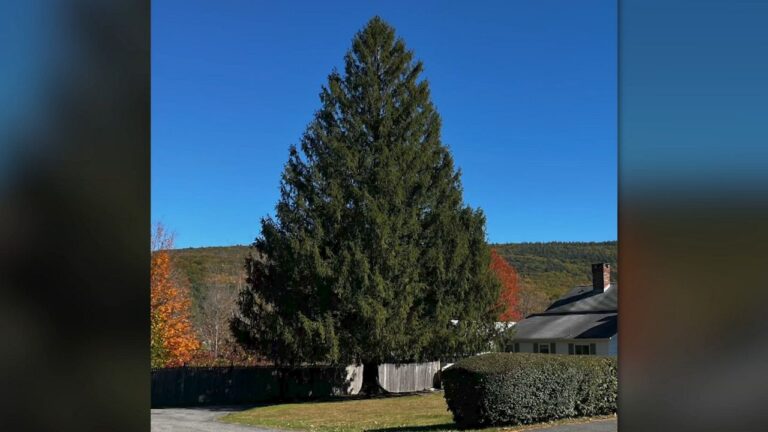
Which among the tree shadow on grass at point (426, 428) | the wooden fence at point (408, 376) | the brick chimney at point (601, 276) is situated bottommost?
the wooden fence at point (408, 376)

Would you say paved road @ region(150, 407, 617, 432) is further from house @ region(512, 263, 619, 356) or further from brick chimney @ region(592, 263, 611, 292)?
brick chimney @ region(592, 263, 611, 292)

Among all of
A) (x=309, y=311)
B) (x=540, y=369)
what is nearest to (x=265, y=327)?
(x=309, y=311)

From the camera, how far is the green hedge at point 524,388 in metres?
11.3

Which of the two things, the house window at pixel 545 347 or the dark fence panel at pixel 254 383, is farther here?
the house window at pixel 545 347

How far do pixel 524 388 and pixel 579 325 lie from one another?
1893cm

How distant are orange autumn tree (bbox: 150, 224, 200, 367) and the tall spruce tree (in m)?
2.64

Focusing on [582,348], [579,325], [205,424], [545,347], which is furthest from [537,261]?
[205,424]

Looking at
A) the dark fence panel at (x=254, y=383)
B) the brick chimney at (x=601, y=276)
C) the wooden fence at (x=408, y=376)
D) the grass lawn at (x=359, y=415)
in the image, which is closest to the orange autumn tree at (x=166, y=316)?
the dark fence panel at (x=254, y=383)

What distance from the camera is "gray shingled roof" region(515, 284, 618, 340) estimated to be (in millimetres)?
28172

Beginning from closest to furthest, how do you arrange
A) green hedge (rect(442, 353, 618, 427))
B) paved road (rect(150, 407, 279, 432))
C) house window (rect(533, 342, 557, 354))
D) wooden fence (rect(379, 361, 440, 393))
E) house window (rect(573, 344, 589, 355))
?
green hedge (rect(442, 353, 618, 427)) → paved road (rect(150, 407, 279, 432)) → wooden fence (rect(379, 361, 440, 393)) → house window (rect(573, 344, 589, 355)) → house window (rect(533, 342, 557, 354))

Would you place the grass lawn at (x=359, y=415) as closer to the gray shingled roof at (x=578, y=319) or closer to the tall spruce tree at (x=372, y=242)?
the tall spruce tree at (x=372, y=242)

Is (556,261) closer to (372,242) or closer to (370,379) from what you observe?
(370,379)

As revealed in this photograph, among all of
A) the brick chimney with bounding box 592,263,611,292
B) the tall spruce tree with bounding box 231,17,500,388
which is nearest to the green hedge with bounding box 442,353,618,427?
the tall spruce tree with bounding box 231,17,500,388
